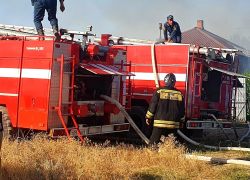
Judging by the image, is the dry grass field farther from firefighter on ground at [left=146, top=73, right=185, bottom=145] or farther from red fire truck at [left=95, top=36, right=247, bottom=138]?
red fire truck at [left=95, top=36, right=247, bottom=138]

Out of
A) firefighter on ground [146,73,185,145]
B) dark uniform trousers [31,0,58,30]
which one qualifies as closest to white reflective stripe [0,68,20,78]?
dark uniform trousers [31,0,58,30]

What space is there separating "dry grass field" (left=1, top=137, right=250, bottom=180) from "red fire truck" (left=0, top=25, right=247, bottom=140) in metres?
0.66

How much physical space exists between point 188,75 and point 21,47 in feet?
14.2

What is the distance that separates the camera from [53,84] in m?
7.15

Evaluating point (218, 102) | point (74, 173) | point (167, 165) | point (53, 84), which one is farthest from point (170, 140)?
point (218, 102)

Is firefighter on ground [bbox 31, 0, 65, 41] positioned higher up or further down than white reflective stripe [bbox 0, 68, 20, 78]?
higher up

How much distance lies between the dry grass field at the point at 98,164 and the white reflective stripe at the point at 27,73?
1.21 meters

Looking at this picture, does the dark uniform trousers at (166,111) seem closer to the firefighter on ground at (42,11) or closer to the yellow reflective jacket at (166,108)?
the yellow reflective jacket at (166,108)

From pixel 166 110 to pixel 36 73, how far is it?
8.52 feet

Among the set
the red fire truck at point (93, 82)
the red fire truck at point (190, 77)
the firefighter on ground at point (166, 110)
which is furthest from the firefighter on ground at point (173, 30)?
the firefighter on ground at point (166, 110)

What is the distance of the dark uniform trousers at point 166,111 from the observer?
6.75 meters

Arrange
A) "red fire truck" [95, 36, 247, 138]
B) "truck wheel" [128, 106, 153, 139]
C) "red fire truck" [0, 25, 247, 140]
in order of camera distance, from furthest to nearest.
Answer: "truck wheel" [128, 106, 153, 139] → "red fire truck" [95, 36, 247, 138] → "red fire truck" [0, 25, 247, 140]

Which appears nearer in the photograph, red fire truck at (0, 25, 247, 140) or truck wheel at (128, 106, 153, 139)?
red fire truck at (0, 25, 247, 140)

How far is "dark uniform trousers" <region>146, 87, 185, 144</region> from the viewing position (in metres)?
6.75
